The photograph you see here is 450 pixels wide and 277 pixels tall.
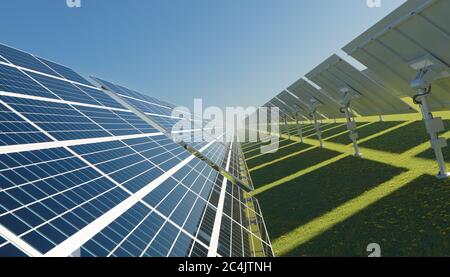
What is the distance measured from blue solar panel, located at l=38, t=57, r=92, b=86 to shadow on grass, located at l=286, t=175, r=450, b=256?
1759 centimetres

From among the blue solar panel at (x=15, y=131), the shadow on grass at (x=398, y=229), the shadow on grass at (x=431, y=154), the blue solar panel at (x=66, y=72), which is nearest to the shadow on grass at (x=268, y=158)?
the shadow on grass at (x=431, y=154)

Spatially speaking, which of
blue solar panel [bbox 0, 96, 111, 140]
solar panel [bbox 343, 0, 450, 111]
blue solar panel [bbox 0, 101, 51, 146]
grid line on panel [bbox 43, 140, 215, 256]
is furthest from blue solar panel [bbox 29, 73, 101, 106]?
solar panel [bbox 343, 0, 450, 111]

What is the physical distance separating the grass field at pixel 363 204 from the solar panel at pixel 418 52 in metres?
2.26

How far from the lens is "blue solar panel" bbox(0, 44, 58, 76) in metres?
16.8

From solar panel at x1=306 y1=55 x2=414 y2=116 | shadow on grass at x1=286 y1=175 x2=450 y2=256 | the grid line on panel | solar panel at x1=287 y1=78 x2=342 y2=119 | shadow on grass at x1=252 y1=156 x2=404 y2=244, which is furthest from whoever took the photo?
solar panel at x1=287 y1=78 x2=342 y2=119

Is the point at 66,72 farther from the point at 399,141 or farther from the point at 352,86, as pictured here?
the point at 399,141

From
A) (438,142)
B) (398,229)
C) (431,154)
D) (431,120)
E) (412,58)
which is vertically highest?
(412,58)

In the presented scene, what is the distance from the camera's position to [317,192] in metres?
16.2

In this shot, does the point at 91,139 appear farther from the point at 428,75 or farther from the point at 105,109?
the point at 428,75

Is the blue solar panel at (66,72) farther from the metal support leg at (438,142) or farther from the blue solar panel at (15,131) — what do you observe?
the metal support leg at (438,142)

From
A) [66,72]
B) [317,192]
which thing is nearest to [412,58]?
[317,192]

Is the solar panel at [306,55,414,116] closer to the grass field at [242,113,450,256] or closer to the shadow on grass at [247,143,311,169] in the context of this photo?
the grass field at [242,113,450,256]

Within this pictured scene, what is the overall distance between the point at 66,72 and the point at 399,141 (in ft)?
74.5

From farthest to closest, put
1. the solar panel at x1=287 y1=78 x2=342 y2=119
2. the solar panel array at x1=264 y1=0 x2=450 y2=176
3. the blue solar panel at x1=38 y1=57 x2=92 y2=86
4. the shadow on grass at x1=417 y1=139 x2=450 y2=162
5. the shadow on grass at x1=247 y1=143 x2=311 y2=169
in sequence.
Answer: the solar panel at x1=287 y1=78 x2=342 y2=119
the shadow on grass at x1=247 y1=143 x2=311 y2=169
the blue solar panel at x1=38 y1=57 x2=92 y2=86
the shadow on grass at x1=417 y1=139 x2=450 y2=162
the solar panel array at x1=264 y1=0 x2=450 y2=176
